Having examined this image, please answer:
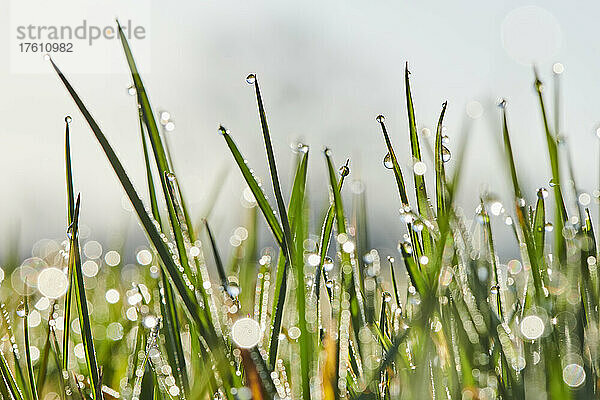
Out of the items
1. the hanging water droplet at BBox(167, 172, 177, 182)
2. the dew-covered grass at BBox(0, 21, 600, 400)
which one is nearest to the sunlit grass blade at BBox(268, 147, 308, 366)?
the dew-covered grass at BBox(0, 21, 600, 400)

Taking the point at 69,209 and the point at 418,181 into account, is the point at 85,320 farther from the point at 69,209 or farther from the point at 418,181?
the point at 418,181

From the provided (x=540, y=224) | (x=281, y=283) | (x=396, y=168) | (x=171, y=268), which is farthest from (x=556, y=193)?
(x=171, y=268)

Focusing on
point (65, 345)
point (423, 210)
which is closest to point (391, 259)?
point (423, 210)

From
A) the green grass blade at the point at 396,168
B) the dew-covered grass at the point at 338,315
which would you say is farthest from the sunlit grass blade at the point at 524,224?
the green grass blade at the point at 396,168

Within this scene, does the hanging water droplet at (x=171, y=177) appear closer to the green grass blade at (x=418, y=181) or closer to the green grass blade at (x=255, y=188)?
the green grass blade at (x=255, y=188)

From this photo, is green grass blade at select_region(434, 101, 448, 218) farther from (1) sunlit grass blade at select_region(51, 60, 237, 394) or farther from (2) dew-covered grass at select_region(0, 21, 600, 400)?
(1) sunlit grass blade at select_region(51, 60, 237, 394)

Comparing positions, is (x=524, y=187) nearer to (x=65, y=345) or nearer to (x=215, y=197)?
(x=215, y=197)

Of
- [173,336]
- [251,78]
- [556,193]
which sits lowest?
[173,336]
